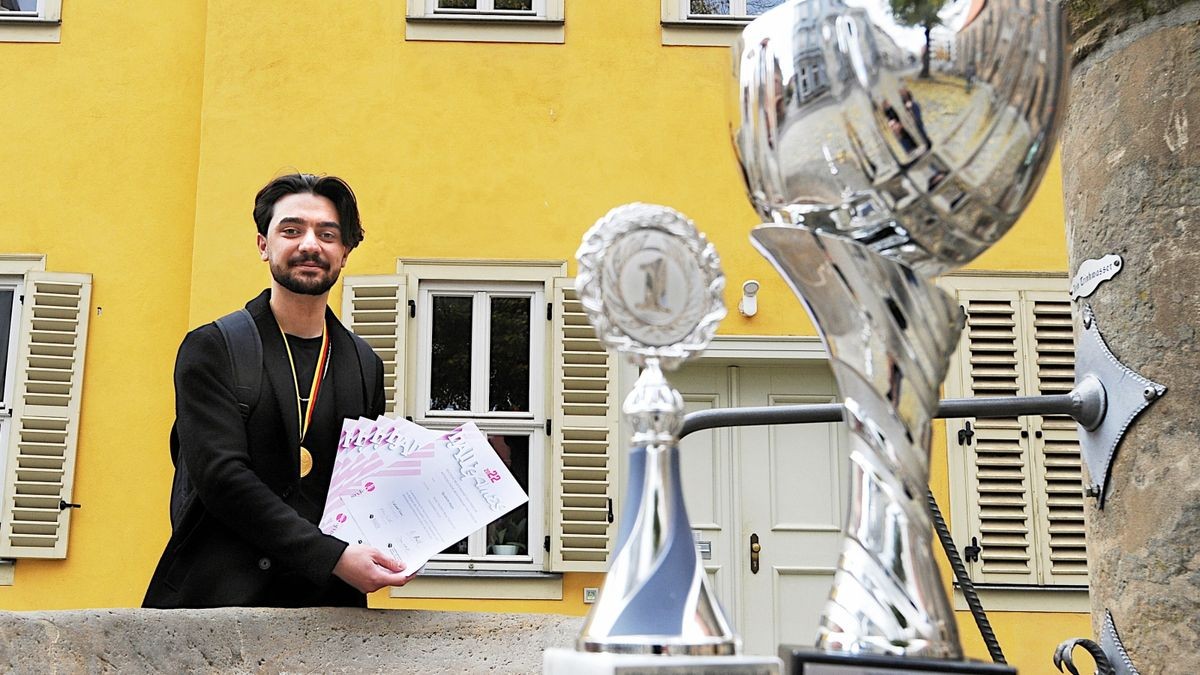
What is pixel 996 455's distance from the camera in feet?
23.4

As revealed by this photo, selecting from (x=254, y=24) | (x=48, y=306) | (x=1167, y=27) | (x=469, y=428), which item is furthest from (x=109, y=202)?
(x=1167, y=27)

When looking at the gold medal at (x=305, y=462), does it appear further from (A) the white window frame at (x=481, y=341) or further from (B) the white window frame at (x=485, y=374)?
(A) the white window frame at (x=481, y=341)

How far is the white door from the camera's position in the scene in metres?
7.23

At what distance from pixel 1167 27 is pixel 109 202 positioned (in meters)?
7.14

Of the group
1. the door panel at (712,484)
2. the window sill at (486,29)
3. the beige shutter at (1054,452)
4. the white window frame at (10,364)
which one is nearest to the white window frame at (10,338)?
the white window frame at (10,364)

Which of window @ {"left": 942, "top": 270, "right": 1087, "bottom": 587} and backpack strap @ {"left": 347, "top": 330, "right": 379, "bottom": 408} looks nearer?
backpack strap @ {"left": 347, "top": 330, "right": 379, "bottom": 408}

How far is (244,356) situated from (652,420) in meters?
1.14

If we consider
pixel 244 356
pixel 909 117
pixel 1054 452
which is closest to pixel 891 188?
pixel 909 117

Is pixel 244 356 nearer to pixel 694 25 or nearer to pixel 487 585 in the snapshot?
pixel 487 585

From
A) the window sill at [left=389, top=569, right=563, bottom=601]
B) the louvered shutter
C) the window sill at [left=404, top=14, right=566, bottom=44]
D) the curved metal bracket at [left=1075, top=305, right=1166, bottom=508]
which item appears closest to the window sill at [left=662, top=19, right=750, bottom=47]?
the window sill at [left=404, top=14, right=566, bottom=44]

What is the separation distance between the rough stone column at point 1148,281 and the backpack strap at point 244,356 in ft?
3.14

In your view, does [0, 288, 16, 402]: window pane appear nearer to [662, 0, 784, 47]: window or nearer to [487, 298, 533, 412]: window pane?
[487, 298, 533, 412]: window pane

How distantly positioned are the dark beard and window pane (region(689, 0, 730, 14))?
6.22 metres

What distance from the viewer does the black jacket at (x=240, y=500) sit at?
1540 mm
